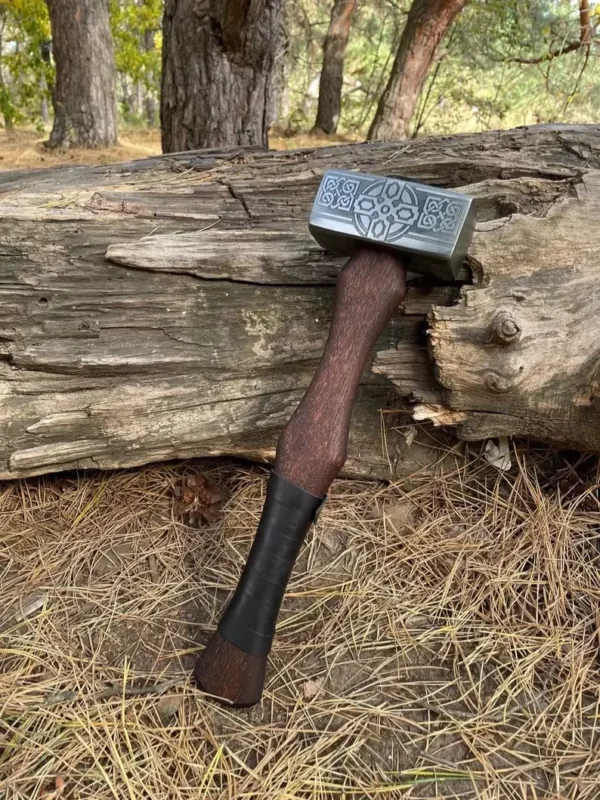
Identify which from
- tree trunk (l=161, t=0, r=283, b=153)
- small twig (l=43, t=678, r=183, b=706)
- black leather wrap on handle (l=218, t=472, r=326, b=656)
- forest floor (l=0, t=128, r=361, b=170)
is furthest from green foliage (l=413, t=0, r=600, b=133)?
small twig (l=43, t=678, r=183, b=706)

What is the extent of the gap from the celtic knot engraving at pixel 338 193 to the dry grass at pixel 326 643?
909mm

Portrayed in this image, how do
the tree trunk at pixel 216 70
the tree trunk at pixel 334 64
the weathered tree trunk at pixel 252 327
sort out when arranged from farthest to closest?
1. the tree trunk at pixel 334 64
2. the tree trunk at pixel 216 70
3. the weathered tree trunk at pixel 252 327

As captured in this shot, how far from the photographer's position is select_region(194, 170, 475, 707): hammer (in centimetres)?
143

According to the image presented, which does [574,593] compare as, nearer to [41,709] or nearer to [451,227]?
[451,227]

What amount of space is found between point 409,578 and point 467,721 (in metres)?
0.40

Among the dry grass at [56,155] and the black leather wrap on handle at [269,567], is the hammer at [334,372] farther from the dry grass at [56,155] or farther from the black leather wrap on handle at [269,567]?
the dry grass at [56,155]

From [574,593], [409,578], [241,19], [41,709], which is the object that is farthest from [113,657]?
[241,19]

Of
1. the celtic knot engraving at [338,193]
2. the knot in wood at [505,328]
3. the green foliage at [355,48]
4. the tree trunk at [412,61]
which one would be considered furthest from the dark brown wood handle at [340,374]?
the green foliage at [355,48]

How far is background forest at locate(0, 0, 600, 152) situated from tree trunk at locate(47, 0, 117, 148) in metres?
2.02

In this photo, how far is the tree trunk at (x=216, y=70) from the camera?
9.16 ft

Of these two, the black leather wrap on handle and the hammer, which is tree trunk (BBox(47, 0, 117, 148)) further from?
the black leather wrap on handle

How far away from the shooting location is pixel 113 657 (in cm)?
153

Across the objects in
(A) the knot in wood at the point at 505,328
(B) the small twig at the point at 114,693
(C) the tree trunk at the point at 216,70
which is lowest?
(B) the small twig at the point at 114,693

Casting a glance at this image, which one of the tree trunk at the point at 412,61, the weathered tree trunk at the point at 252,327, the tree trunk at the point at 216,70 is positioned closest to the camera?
the weathered tree trunk at the point at 252,327
